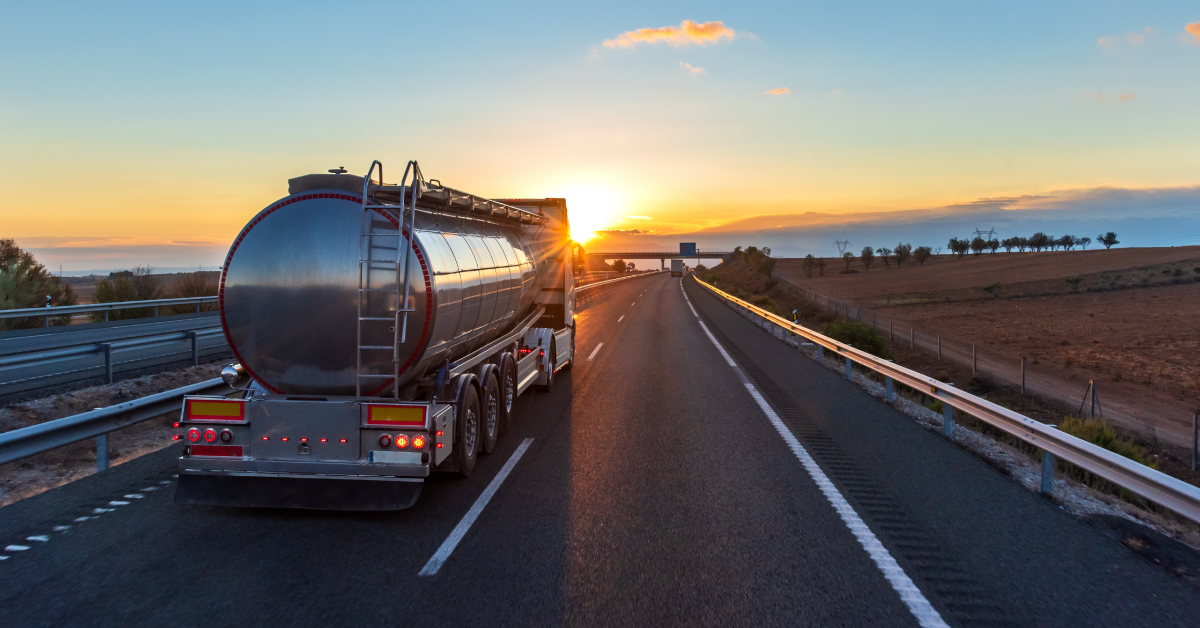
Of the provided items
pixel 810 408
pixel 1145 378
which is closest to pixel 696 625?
pixel 810 408

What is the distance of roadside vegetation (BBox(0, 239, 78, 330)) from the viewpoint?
24.4m

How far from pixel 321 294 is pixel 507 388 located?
3577 millimetres

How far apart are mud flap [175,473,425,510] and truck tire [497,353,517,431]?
283cm

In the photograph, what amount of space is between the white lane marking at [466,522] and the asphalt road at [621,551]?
65mm

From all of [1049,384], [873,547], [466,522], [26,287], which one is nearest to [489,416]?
[466,522]

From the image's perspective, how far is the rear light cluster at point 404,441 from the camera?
555 cm

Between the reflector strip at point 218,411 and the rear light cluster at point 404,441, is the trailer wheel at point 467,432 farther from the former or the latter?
the reflector strip at point 218,411

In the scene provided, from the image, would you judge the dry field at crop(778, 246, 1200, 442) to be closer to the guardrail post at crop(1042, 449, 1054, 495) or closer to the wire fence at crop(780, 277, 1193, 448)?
the wire fence at crop(780, 277, 1193, 448)

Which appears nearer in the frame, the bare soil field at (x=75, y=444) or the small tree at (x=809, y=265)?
the bare soil field at (x=75, y=444)

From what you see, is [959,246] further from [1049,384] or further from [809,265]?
[1049,384]

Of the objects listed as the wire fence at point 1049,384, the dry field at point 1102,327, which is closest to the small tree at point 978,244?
the dry field at point 1102,327

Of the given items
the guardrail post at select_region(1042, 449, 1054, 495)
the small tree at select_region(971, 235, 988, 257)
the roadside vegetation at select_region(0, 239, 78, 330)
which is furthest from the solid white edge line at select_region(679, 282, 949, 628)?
the small tree at select_region(971, 235, 988, 257)

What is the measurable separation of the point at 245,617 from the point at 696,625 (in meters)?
2.62

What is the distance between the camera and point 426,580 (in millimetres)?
4367
